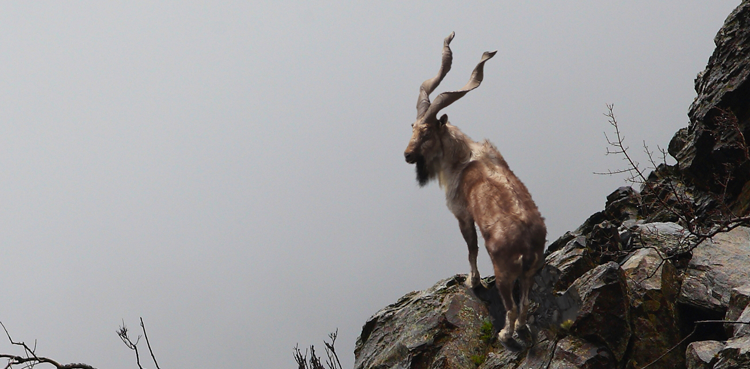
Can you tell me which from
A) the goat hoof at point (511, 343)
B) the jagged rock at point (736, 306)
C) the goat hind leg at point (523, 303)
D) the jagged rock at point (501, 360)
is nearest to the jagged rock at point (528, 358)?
the jagged rock at point (501, 360)

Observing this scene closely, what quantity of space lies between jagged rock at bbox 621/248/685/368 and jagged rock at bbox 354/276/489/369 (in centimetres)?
230

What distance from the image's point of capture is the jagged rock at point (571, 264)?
31.8 ft

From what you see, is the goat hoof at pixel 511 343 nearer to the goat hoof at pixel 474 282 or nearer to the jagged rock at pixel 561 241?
the goat hoof at pixel 474 282

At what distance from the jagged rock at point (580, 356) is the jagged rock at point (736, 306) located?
4.73ft

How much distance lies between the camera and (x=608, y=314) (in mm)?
8016

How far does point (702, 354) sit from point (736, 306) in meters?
0.86

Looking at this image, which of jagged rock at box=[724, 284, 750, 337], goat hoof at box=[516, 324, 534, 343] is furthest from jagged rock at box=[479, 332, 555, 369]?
jagged rock at box=[724, 284, 750, 337]

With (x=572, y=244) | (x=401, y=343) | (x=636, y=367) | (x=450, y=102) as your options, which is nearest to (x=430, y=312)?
(x=401, y=343)

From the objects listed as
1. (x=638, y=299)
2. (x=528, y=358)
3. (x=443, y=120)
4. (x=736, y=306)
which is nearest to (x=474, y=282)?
(x=528, y=358)

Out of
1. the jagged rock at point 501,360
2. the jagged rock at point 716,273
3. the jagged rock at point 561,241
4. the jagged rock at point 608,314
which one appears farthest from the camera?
the jagged rock at point 561,241

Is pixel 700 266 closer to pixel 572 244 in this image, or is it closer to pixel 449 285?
pixel 572 244

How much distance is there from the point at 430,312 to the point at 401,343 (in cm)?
75

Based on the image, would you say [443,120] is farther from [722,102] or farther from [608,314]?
[722,102]

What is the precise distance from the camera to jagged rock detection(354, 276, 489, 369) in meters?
9.59
